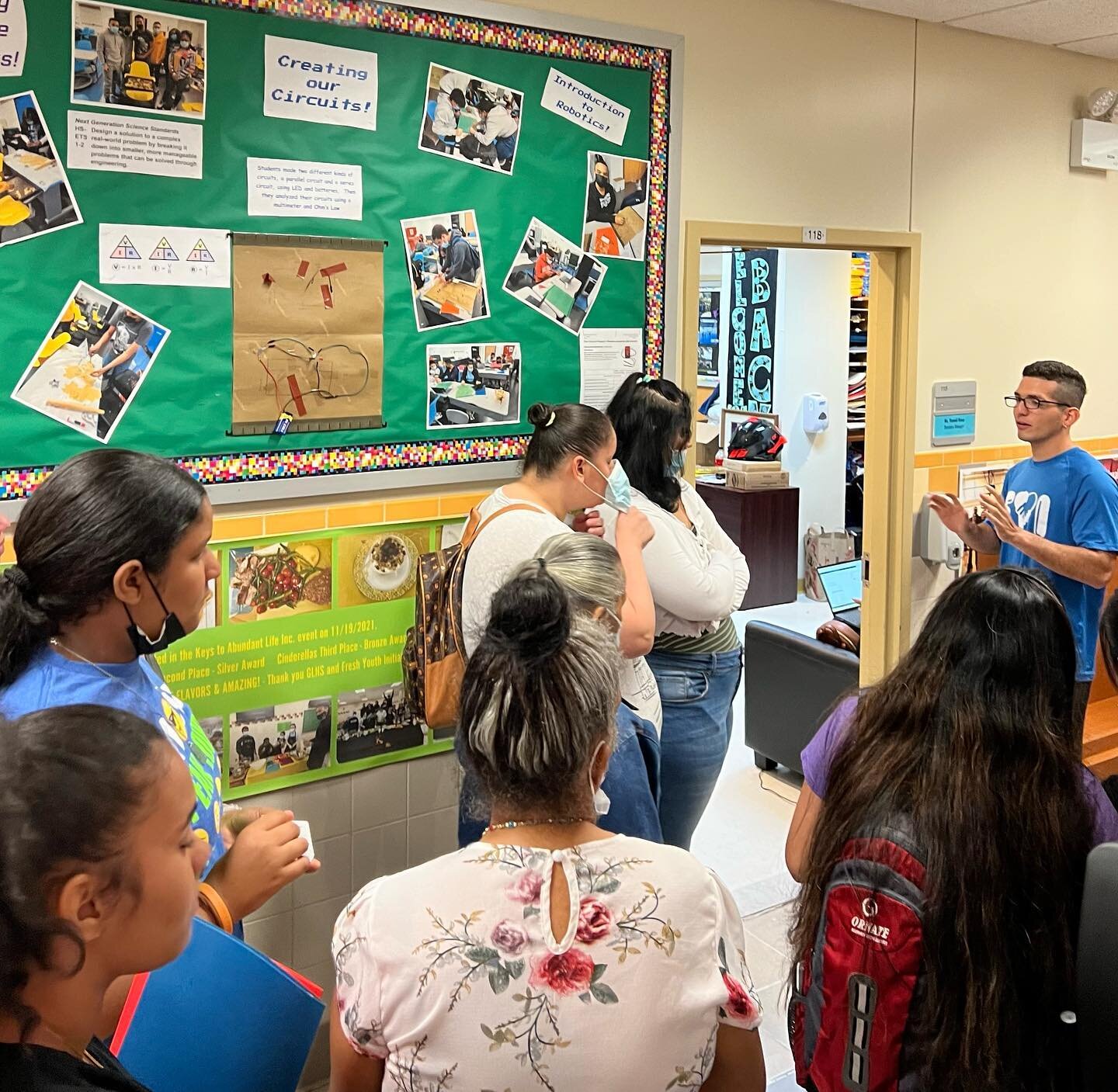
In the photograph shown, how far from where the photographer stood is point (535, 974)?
1227mm

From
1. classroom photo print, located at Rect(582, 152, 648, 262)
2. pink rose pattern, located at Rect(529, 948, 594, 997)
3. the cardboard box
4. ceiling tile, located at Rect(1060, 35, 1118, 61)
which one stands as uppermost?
ceiling tile, located at Rect(1060, 35, 1118, 61)

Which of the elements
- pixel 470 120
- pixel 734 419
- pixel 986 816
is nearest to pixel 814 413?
pixel 734 419

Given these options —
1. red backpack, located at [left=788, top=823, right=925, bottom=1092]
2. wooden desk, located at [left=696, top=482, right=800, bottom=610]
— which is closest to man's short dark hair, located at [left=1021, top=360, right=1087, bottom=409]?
red backpack, located at [left=788, top=823, right=925, bottom=1092]

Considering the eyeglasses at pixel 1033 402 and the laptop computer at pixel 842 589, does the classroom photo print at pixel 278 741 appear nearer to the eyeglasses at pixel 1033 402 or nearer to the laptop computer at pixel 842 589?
the eyeglasses at pixel 1033 402

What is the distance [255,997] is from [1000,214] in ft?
13.1

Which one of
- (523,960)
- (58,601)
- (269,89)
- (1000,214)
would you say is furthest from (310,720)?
(1000,214)

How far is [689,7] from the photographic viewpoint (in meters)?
3.24

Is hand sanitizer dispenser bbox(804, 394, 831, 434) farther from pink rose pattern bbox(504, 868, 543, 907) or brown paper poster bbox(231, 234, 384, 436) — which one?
pink rose pattern bbox(504, 868, 543, 907)

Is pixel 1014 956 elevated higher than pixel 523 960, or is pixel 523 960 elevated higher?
pixel 523 960

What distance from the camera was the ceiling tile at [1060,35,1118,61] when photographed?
422 centimetres

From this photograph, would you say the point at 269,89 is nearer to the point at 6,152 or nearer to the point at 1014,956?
the point at 6,152

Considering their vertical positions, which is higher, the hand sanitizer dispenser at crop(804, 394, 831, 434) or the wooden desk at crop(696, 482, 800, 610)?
the hand sanitizer dispenser at crop(804, 394, 831, 434)

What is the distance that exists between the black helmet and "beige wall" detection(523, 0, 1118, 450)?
3.57m

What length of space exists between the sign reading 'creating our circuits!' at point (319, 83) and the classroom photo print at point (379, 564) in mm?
991
